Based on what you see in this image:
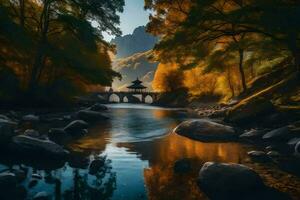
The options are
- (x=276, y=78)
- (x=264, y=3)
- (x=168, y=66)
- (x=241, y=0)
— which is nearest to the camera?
(x=264, y=3)

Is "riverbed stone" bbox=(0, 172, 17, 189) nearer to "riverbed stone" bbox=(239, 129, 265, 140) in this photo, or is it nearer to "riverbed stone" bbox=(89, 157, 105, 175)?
"riverbed stone" bbox=(89, 157, 105, 175)

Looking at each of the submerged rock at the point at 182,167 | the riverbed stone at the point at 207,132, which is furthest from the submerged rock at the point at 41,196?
the riverbed stone at the point at 207,132

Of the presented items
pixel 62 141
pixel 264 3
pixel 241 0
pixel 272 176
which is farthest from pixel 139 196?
pixel 241 0

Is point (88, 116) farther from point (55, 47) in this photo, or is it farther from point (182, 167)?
point (182, 167)

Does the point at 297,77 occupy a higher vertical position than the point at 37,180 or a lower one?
higher

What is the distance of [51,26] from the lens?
28844 millimetres

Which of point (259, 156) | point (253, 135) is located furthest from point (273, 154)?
point (253, 135)

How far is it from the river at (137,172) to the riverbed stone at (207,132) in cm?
121

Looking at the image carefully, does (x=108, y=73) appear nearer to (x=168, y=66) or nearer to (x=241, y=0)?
(x=241, y=0)

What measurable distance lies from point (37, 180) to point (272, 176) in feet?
19.5

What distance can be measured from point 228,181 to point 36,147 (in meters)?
5.89

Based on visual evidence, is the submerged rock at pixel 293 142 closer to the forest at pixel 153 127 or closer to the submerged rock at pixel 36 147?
the forest at pixel 153 127

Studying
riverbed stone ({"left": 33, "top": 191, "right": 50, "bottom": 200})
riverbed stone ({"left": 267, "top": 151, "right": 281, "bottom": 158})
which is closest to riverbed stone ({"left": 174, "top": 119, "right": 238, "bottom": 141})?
riverbed stone ({"left": 267, "top": 151, "right": 281, "bottom": 158})

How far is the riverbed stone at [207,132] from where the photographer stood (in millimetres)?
14906
